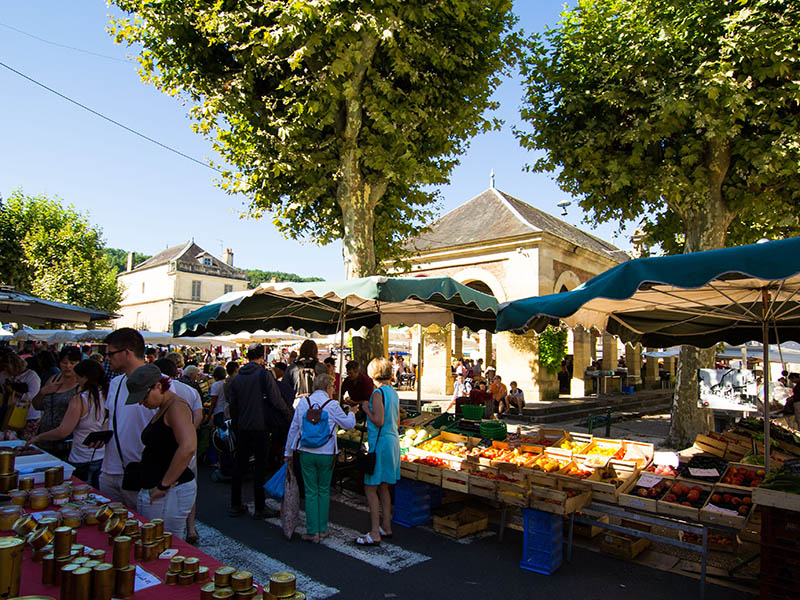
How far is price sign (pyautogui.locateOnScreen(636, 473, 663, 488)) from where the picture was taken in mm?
5242

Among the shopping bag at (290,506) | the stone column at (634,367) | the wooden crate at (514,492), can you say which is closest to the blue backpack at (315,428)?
the shopping bag at (290,506)

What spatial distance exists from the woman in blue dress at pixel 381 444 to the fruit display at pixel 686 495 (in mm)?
2673

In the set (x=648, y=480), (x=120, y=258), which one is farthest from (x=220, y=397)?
(x=120, y=258)

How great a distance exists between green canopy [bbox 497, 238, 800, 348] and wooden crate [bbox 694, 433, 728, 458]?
148 centimetres

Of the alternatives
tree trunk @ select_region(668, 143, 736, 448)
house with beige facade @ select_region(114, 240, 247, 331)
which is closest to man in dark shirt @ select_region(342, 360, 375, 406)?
tree trunk @ select_region(668, 143, 736, 448)

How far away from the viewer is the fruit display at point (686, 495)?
4.89 metres

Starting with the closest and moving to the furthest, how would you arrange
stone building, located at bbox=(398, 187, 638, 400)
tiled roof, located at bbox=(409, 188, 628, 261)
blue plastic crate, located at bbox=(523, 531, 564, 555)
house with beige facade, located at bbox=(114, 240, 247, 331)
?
blue plastic crate, located at bbox=(523, 531, 564, 555) → stone building, located at bbox=(398, 187, 638, 400) → tiled roof, located at bbox=(409, 188, 628, 261) → house with beige facade, located at bbox=(114, 240, 247, 331)

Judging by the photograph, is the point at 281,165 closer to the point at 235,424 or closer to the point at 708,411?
the point at 235,424

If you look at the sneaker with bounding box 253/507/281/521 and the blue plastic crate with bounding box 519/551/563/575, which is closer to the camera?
the blue plastic crate with bounding box 519/551/563/575

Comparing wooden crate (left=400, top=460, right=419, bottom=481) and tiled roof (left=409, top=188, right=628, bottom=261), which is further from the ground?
tiled roof (left=409, top=188, right=628, bottom=261)

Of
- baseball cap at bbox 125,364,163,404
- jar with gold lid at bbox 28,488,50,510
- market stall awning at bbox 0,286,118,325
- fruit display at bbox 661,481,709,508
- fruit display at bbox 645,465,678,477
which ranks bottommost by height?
fruit display at bbox 661,481,709,508

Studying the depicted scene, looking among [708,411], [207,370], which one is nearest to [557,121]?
[708,411]

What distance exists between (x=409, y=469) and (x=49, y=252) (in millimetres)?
29801

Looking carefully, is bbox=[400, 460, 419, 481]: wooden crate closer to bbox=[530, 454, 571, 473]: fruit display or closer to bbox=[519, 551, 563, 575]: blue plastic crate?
bbox=[530, 454, 571, 473]: fruit display
